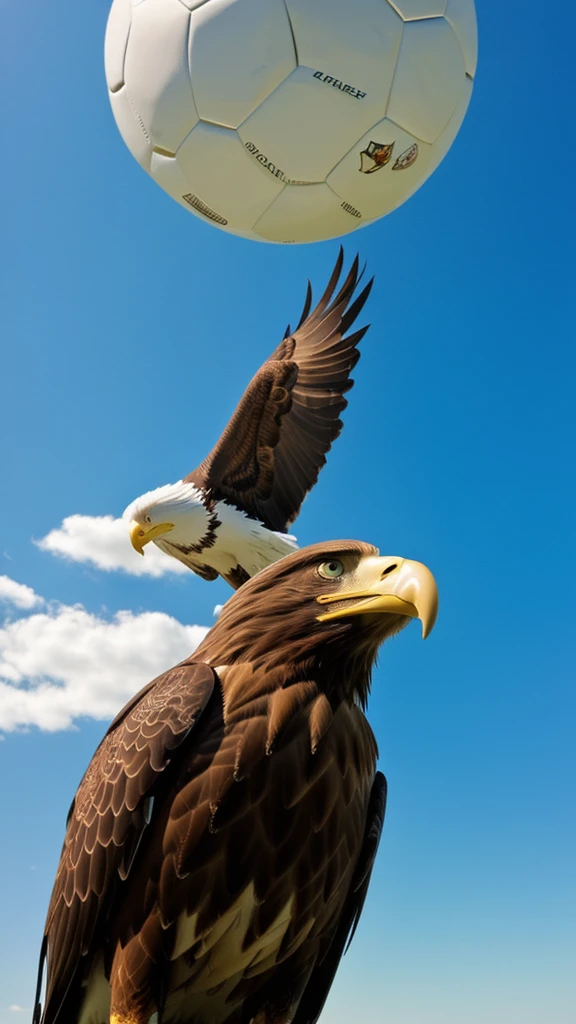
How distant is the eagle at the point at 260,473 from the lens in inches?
295

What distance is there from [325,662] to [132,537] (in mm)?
5825

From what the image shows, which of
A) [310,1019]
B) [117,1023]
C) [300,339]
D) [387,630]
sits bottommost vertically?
[117,1023]

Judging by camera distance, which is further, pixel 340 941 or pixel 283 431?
pixel 283 431

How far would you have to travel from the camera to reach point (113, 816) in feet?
7.17

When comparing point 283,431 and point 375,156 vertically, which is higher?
point 283,431

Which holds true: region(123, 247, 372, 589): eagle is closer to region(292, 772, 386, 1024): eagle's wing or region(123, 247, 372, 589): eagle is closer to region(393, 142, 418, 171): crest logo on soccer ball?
region(393, 142, 418, 171): crest logo on soccer ball

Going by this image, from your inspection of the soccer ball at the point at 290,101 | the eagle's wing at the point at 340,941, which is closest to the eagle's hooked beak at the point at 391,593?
the eagle's wing at the point at 340,941

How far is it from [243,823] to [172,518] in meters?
5.67

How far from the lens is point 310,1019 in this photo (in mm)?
2377

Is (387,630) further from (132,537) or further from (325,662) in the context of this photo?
(132,537)

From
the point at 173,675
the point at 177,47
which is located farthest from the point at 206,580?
the point at 173,675

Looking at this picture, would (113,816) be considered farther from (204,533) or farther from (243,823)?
(204,533)

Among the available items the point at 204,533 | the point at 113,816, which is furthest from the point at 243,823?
the point at 204,533

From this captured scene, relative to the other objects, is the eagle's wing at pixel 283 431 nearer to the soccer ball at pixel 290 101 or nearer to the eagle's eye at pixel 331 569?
the soccer ball at pixel 290 101
